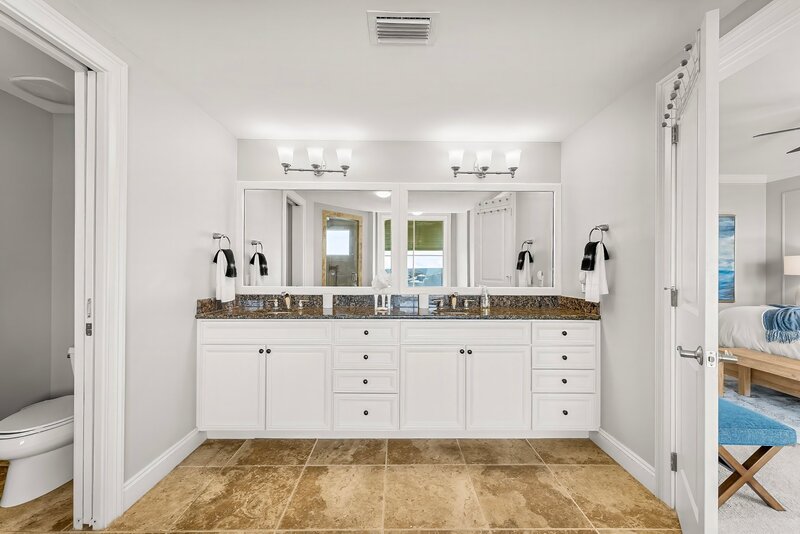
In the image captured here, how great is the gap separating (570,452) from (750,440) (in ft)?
3.23

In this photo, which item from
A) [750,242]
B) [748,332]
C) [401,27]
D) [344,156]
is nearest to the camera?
[401,27]

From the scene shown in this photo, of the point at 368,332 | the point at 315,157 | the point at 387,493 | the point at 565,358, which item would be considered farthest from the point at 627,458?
the point at 315,157

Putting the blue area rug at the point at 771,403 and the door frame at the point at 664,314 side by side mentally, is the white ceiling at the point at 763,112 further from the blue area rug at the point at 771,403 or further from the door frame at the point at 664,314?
the blue area rug at the point at 771,403

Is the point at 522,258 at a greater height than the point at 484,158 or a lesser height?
lesser

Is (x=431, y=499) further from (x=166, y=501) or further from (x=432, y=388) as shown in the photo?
(x=166, y=501)

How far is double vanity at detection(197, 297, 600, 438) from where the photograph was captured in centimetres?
253

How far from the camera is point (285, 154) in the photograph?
302cm

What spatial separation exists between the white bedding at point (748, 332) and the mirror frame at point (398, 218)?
232 centimetres

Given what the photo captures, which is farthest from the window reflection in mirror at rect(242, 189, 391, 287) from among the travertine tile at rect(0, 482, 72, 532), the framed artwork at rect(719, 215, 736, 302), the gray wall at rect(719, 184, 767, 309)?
the gray wall at rect(719, 184, 767, 309)

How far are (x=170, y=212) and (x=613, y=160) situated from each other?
2837mm

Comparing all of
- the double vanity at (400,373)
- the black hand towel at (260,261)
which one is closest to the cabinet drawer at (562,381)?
the double vanity at (400,373)

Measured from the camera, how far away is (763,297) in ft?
15.3

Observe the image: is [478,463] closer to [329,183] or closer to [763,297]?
[329,183]

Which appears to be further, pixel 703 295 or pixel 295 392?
pixel 295 392
